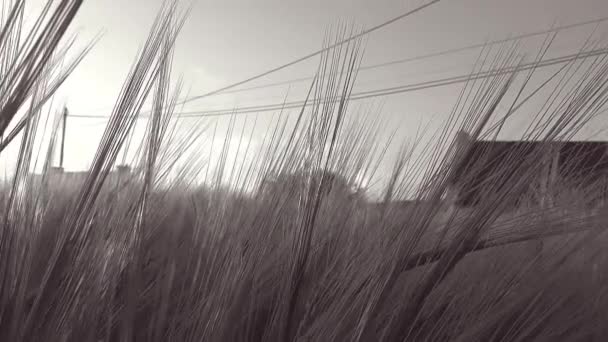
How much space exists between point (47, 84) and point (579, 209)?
0.36 metres

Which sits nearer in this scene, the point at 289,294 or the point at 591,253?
the point at 289,294

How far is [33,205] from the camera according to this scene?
0.31 m

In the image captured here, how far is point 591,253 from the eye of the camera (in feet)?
1.30

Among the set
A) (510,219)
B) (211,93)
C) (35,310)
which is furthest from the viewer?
(211,93)

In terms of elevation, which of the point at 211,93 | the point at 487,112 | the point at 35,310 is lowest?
the point at 35,310

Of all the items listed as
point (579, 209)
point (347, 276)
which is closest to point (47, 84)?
point (347, 276)

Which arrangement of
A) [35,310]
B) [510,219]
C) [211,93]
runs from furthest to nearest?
[211,93] → [510,219] → [35,310]

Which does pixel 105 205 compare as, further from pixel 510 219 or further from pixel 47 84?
pixel 510 219

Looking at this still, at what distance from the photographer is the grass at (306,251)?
0.24m

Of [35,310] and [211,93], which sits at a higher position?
[211,93]

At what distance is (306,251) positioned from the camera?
0.28 metres

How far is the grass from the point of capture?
24cm

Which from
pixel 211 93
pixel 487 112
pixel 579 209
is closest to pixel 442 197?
pixel 487 112

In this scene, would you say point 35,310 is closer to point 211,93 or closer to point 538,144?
point 538,144
